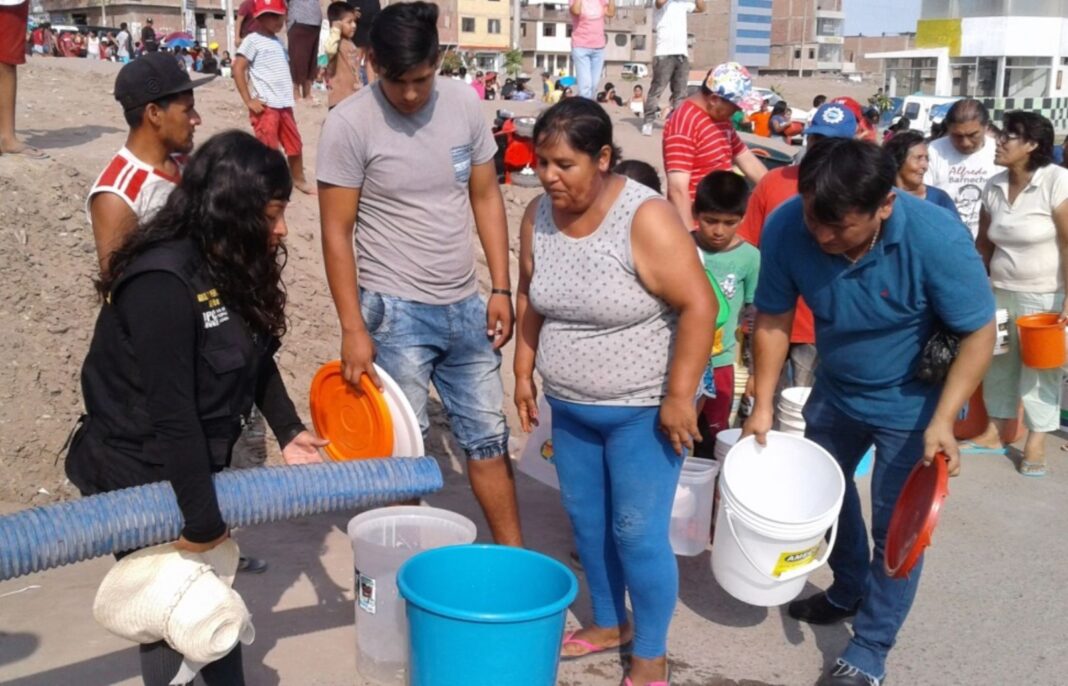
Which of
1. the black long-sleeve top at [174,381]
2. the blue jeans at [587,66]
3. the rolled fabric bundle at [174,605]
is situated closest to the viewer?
the black long-sleeve top at [174,381]

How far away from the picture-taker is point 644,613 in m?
3.71

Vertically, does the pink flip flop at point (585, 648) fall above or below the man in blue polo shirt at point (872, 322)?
below

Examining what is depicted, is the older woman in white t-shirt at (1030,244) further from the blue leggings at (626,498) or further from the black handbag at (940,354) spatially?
the blue leggings at (626,498)

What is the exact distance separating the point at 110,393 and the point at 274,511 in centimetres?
57

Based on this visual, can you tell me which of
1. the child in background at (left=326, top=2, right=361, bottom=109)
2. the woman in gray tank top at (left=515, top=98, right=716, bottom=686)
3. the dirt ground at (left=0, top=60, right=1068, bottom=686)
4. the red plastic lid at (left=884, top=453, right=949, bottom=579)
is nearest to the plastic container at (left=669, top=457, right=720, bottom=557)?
the dirt ground at (left=0, top=60, right=1068, bottom=686)

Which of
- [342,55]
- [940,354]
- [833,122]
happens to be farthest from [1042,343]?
→ [342,55]

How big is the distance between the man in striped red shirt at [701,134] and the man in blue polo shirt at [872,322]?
2.03 m

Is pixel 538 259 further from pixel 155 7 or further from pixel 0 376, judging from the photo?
pixel 155 7

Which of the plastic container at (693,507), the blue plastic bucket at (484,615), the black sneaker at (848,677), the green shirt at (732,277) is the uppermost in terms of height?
the green shirt at (732,277)

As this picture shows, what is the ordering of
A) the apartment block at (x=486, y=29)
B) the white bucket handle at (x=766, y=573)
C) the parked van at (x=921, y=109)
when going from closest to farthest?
the white bucket handle at (x=766, y=573) → the parked van at (x=921, y=109) → the apartment block at (x=486, y=29)

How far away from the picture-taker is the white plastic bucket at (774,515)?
3.78m

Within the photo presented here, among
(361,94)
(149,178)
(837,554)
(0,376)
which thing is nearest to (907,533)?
(837,554)

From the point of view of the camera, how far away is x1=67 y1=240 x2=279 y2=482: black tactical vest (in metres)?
2.79

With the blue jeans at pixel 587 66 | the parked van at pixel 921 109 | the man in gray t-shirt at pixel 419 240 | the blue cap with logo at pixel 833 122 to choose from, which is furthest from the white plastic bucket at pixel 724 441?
the parked van at pixel 921 109
